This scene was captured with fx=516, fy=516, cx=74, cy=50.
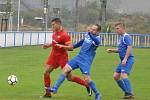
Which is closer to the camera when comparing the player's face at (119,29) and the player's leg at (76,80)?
the player's face at (119,29)

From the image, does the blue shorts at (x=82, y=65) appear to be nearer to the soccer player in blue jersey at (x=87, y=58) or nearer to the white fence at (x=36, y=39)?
the soccer player in blue jersey at (x=87, y=58)

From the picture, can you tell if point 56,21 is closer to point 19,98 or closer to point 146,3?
point 19,98

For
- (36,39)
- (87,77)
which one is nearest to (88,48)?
(87,77)

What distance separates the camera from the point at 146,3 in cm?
6341

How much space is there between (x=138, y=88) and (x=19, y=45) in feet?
89.6

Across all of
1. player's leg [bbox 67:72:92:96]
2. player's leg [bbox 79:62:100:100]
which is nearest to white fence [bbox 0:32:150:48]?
player's leg [bbox 67:72:92:96]

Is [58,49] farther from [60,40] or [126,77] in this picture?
[126,77]

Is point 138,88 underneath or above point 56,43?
underneath

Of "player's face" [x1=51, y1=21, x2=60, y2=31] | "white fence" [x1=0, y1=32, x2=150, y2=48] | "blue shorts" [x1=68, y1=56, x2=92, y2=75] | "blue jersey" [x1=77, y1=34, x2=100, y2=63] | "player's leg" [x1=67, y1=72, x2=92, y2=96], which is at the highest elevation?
"player's face" [x1=51, y1=21, x2=60, y2=31]

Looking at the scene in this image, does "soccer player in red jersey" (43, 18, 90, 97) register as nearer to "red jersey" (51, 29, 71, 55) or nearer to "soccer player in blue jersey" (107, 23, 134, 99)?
"red jersey" (51, 29, 71, 55)

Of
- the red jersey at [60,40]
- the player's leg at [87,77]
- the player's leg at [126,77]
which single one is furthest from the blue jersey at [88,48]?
the player's leg at [126,77]

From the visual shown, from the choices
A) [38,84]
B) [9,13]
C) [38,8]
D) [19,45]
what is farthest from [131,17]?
[38,84]

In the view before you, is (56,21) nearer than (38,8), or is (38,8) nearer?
(56,21)

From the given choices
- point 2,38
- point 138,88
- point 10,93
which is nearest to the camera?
point 10,93
